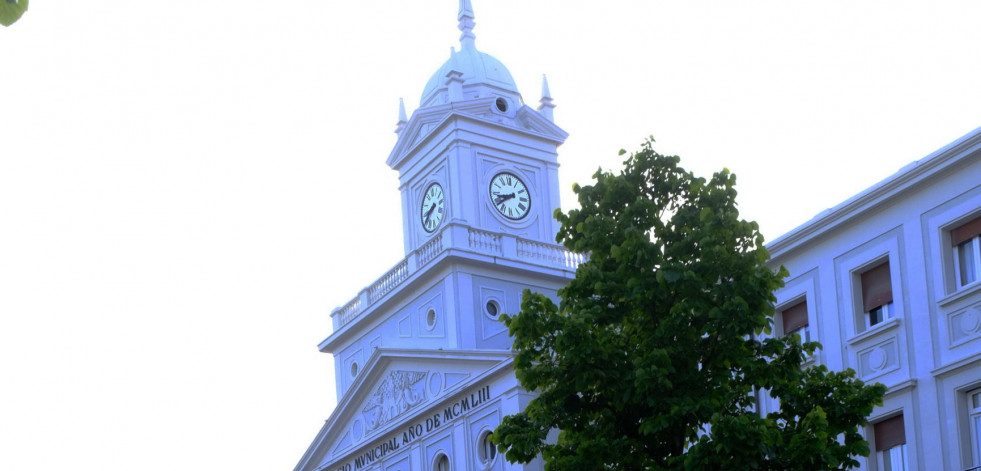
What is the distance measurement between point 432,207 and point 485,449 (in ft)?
40.1

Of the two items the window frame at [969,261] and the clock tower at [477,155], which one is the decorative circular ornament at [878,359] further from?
the clock tower at [477,155]

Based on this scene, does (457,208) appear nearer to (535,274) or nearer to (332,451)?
(535,274)

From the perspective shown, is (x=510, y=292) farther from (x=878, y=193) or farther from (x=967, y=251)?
(x=967, y=251)

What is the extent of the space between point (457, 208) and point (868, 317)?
71.3 ft

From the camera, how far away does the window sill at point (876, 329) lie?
24359 millimetres

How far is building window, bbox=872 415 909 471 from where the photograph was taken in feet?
78.7

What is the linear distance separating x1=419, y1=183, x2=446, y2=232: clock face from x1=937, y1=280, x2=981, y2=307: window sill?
24718mm

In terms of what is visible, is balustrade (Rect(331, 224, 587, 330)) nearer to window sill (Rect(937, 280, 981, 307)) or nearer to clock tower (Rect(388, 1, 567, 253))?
clock tower (Rect(388, 1, 567, 253))

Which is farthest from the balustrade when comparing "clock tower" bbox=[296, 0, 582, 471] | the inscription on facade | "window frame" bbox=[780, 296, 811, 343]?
"window frame" bbox=[780, 296, 811, 343]

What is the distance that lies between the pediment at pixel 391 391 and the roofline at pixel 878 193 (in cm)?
1143

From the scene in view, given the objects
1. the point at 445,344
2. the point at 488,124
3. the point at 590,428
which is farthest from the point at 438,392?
the point at 590,428

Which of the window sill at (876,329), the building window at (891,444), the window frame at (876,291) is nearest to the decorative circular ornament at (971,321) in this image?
the window sill at (876,329)

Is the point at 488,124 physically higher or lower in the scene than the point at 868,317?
higher

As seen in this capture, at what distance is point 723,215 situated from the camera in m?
18.6
